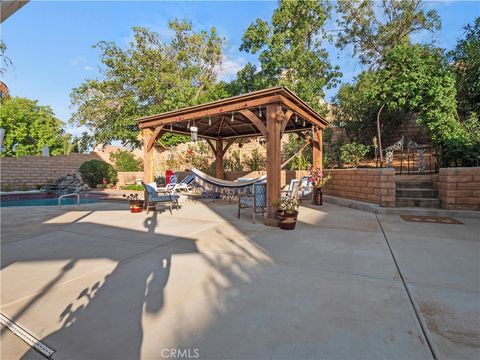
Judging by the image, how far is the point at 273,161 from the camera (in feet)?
15.3

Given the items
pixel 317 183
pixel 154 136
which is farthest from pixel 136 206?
pixel 317 183

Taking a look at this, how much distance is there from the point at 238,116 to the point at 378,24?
30.9 feet

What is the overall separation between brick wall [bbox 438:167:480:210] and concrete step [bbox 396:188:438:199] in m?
0.48

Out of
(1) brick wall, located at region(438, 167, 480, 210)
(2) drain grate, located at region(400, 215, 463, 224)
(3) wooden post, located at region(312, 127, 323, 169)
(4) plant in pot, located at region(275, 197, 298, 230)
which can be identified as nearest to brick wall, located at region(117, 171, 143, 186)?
(3) wooden post, located at region(312, 127, 323, 169)

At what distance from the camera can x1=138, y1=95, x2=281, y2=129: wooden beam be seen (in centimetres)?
489

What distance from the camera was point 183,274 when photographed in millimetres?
2414

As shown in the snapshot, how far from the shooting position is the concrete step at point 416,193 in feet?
19.1

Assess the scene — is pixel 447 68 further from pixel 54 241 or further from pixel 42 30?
pixel 42 30

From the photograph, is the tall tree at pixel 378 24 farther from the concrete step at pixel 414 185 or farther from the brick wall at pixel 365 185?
the concrete step at pixel 414 185

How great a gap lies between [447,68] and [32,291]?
10693 millimetres

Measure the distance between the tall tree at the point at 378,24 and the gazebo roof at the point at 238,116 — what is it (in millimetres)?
7578

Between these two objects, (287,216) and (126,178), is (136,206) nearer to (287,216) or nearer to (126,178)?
(287,216)

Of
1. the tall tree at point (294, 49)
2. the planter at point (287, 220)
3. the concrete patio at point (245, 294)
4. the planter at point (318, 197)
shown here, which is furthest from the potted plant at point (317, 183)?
the tall tree at point (294, 49)

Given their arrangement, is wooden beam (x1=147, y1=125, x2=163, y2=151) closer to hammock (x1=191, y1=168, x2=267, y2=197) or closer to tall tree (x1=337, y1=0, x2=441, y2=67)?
hammock (x1=191, y1=168, x2=267, y2=197)
